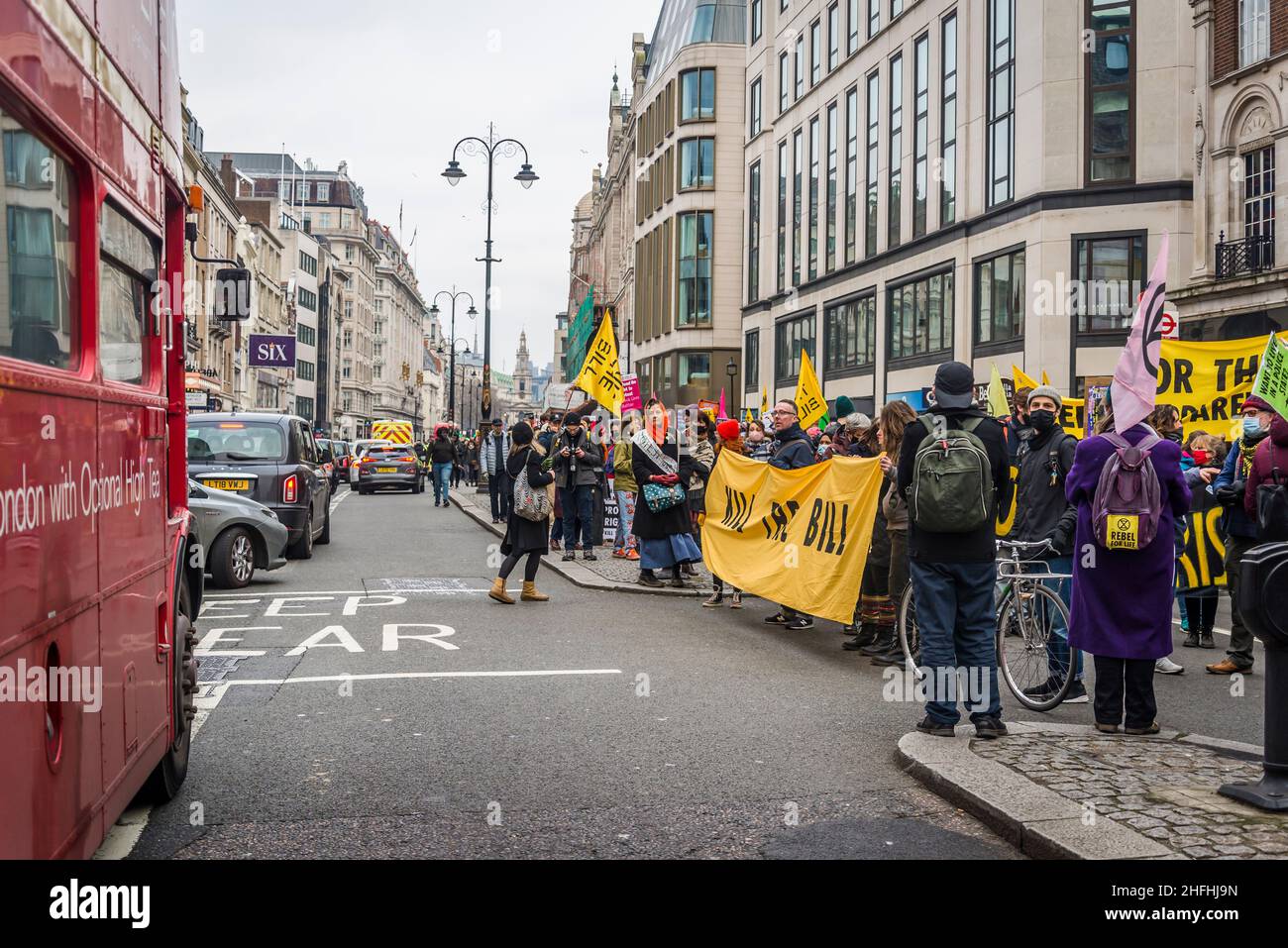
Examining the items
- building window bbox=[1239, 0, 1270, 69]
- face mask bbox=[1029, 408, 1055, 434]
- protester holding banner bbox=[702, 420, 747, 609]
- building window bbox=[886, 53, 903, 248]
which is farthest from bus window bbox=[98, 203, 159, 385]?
building window bbox=[886, 53, 903, 248]

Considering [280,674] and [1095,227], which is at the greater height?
[1095,227]

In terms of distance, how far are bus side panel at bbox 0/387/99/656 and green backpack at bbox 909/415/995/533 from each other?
14.3ft

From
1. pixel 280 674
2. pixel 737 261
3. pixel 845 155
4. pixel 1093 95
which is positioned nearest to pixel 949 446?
pixel 280 674

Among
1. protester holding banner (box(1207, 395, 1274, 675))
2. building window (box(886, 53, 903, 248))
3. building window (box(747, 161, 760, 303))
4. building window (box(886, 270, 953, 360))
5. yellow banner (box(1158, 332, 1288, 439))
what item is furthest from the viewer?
building window (box(747, 161, 760, 303))

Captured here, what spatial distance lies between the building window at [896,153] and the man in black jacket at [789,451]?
28.2 metres

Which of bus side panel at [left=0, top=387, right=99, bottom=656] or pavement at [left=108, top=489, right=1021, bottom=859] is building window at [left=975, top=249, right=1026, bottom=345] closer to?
pavement at [left=108, top=489, right=1021, bottom=859]

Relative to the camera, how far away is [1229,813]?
518 centimetres

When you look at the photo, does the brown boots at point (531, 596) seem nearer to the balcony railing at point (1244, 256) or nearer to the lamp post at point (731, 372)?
the balcony railing at point (1244, 256)

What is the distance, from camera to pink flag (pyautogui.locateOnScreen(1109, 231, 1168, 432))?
6902 mm

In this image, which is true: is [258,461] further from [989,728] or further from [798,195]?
[798,195]

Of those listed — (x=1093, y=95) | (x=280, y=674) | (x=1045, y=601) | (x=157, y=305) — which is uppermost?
(x=1093, y=95)

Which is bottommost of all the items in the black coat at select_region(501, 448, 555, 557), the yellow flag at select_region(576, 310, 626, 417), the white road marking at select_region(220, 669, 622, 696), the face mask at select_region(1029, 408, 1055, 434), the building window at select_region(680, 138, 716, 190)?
the white road marking at select_region(220, 669, 622, 696)
